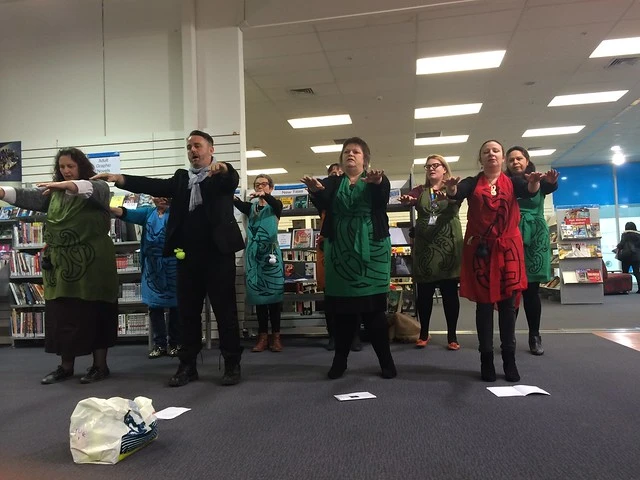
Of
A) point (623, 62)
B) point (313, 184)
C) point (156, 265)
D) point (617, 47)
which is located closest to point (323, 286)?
point (156, 265)

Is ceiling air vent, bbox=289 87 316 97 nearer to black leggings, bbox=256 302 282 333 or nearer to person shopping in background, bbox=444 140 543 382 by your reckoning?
black leggings, bbox=256 302 282 333

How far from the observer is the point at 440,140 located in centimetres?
1066

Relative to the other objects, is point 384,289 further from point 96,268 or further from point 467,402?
point 96,268

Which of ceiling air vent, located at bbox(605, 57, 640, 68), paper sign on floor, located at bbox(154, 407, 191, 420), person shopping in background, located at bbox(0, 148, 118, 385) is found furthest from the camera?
ceiling air vent, located at bbox(605, 57, 640, 68)

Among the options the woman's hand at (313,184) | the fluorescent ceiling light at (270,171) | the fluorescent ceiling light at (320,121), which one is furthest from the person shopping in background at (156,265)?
the fluorescent ceiling light at (270,171)

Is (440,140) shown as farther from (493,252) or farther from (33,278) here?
(33,278)

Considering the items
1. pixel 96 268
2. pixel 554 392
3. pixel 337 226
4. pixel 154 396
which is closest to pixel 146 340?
pixel 96 268

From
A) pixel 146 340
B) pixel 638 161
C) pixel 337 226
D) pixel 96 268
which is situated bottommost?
→ pixel 146 340

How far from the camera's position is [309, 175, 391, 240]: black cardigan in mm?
2758

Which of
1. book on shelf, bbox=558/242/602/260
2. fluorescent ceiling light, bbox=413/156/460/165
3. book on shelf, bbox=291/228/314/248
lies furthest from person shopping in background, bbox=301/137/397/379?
fluorescent ceiling light, bbox=413/156/460/165

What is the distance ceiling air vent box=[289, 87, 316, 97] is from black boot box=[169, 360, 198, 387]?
550cm

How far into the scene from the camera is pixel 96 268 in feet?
9.75

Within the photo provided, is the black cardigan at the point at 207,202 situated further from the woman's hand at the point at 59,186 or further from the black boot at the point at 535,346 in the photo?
the black boot at the point at 535,346

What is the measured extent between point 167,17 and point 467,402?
520 centimetres
